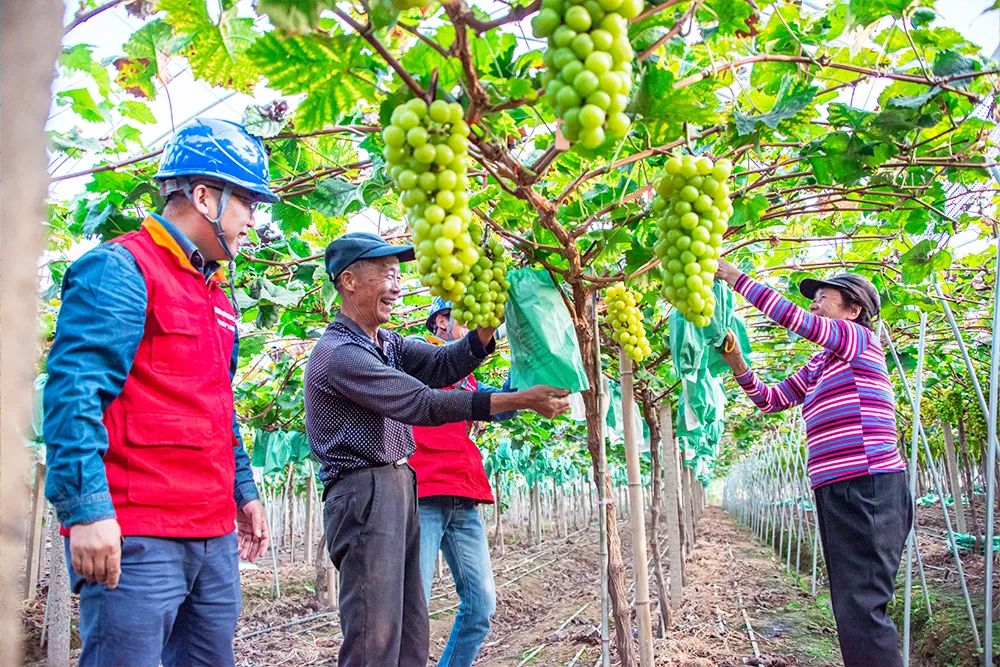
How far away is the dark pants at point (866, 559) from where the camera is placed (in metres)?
3.08

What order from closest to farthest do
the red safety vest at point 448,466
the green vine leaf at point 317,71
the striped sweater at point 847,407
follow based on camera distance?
the green vine leaf at point 317,71
the striped sweater at point 847,407
the red safety vest at point 448,466

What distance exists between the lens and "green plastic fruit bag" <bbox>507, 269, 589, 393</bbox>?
265 centimetres

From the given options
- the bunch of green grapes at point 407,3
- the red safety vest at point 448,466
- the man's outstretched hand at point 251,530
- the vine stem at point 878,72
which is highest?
the vine stem at point 878,72

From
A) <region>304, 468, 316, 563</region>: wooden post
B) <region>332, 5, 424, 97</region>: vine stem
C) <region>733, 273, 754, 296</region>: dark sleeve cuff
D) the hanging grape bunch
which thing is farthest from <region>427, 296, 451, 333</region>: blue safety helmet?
<region>304, 468, 316, 563</region>: wooden post

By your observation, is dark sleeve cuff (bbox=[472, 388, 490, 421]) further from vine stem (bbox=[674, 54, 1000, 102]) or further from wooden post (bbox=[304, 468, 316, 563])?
wooden post (bbox=[304, 468, 316, 563])

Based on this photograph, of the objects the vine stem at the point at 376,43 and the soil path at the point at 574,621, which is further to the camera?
the soil path at the point at 574,621

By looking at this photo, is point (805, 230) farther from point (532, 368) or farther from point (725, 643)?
point (725, 643)

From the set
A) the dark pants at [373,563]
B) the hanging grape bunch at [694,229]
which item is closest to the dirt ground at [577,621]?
the dark pants at [373,563]

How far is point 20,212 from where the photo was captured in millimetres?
452

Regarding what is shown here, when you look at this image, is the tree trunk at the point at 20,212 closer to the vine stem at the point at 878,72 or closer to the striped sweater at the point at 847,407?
the vine stem at the point at 878,72

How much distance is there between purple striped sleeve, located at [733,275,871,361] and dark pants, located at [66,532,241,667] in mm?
2210

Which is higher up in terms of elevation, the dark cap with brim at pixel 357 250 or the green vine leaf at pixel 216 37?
the green vine leaf at pixel 216 37

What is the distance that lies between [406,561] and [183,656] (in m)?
0.85

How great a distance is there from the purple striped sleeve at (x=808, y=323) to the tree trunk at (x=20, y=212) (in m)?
2.81
